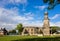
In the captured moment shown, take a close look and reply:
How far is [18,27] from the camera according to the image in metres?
152

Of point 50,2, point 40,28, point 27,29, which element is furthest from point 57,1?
point 27,29

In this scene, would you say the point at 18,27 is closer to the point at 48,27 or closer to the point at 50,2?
the point at 48,27

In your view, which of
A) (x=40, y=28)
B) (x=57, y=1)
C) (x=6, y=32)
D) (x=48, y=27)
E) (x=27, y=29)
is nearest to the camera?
(x=57, y=1)

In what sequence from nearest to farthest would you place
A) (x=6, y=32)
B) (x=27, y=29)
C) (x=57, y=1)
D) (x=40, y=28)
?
(x=57, y=1) < (x=40, y=28) < (x=27, y=29) < (x=6, y=32)

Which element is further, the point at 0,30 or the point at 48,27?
the point at 0,30

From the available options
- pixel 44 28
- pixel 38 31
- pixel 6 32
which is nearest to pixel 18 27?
pixel 6 32

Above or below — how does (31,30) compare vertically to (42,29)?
below

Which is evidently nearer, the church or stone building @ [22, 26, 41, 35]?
the church

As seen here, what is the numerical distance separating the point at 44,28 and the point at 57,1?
312 ft

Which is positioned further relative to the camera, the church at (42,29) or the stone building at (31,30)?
the stone building at (31,30)

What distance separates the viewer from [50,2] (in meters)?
30.7

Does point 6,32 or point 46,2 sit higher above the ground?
point 46,2

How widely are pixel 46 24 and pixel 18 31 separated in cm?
3342

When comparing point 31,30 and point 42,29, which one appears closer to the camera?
point 42,29
